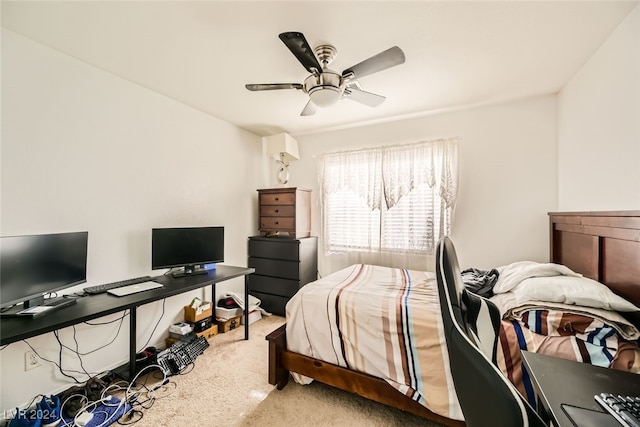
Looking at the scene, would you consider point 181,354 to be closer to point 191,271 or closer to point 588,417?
point 191,271

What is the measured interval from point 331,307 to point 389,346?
1.45 ft

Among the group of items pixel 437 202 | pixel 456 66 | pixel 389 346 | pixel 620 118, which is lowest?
pixel 389 346

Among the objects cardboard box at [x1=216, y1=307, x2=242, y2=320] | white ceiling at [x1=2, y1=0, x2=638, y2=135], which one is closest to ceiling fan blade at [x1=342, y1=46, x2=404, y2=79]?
white ceiling at [x1=2, y1=0, x2=638, y2=135]

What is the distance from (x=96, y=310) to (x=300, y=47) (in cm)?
196

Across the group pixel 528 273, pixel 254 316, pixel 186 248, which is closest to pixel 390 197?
pixel 528 273

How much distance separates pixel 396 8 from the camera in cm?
145

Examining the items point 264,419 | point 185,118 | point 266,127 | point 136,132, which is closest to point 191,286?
point 264,419

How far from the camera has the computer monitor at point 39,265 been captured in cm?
140

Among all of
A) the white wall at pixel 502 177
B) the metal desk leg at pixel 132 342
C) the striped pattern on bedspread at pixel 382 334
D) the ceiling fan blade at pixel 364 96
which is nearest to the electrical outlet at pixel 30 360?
the metal desk leg at pixel 132 342

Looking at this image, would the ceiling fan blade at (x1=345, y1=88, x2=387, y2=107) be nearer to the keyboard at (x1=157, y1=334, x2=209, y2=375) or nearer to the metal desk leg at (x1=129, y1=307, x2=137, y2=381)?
the metal desk leg at (x1=129, y1=307, x2=137, y2=381)

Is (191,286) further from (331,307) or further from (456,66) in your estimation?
(456,66)

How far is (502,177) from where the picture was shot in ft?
8.68

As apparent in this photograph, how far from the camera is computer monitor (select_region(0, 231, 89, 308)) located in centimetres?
140

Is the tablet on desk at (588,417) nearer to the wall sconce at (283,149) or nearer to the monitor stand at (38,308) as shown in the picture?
the monitor stand at (38,308)
